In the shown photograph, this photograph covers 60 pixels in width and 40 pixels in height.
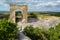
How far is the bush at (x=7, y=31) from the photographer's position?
21.7 meters

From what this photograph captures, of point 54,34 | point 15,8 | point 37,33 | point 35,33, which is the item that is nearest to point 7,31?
point 35,33

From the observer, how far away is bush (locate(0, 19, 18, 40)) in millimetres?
21675

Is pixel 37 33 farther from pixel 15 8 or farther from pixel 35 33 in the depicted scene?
pixel 15 8

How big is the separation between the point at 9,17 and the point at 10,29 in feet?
28.1

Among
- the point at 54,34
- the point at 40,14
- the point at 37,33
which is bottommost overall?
the point at 37,33

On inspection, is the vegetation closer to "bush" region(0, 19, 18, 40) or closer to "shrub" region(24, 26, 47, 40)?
"shrub" region(24, 26, 47, 40)

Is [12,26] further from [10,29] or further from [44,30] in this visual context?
[44,30]

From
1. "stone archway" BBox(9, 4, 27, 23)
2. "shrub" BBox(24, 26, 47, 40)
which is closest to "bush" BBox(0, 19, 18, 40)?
"shrub" BBox(24, 26, 47, 40)

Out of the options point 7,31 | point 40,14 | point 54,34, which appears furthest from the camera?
point 40,14

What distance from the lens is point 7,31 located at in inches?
876

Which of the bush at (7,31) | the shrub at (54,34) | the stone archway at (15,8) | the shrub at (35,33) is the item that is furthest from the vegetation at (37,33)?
the stone archway at (15,8)

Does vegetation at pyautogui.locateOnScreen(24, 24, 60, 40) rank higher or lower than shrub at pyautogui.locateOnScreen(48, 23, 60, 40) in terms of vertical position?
lower

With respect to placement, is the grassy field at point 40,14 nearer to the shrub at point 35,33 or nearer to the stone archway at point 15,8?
the stone archway at point 15,8

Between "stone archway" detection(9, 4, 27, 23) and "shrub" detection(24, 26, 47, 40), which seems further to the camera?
"stone archway" detection(9, 4, 27, 23)
